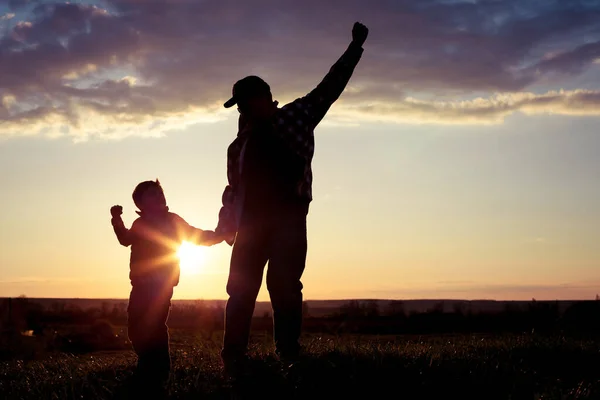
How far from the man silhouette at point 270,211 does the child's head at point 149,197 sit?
0.84 meters

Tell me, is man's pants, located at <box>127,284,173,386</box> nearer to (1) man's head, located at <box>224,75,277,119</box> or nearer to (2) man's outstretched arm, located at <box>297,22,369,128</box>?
(1) man's head, located at <box>224,75,277,119</box>

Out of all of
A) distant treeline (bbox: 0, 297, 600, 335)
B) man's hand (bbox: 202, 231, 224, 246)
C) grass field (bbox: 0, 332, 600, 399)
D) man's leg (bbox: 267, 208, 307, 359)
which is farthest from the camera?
distant treeline (bbox: 0, 297, 600, 335)

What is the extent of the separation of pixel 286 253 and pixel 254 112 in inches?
50.9

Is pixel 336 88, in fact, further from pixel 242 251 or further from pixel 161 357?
pixel 161 357

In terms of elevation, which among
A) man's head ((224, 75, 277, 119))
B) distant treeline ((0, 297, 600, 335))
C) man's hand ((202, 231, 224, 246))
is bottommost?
distant treeline ((0, 297, 600, 335))

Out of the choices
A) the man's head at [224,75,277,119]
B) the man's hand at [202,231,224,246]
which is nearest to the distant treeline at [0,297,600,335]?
the man's hand at [202,231,224,246]

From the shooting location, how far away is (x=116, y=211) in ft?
24.8

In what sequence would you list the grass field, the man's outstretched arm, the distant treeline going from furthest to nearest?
the distant treeline
the man's outstretched arm
the grass field

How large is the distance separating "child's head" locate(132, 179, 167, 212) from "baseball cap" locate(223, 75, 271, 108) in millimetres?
1164

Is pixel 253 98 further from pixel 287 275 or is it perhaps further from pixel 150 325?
pixel 150 325

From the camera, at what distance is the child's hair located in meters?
7.49

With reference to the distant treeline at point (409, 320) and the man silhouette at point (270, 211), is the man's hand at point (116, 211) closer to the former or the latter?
the man silhouette at point (270, 211)

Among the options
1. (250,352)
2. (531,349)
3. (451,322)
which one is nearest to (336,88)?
(250,352)

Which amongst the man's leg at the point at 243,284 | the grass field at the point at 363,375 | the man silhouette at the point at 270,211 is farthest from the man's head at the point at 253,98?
the grass field at the point at 363,375
